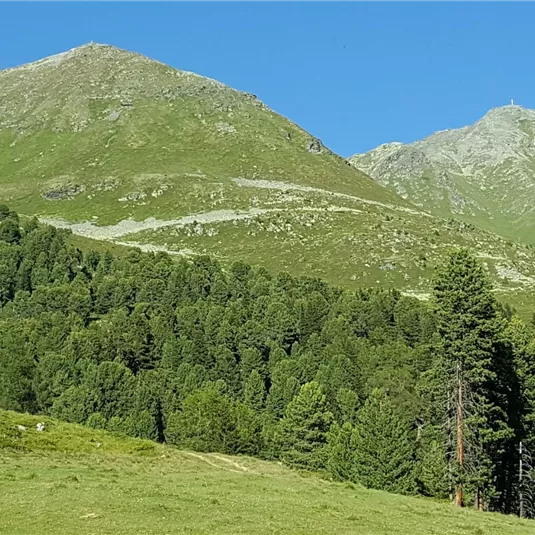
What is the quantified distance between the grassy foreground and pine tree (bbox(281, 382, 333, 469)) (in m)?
35.3

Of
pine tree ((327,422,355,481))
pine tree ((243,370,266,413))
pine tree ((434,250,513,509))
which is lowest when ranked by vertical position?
pine tree ((327,422,355,481))

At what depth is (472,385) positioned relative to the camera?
199ft

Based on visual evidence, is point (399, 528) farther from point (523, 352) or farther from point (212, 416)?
point (212, 416)

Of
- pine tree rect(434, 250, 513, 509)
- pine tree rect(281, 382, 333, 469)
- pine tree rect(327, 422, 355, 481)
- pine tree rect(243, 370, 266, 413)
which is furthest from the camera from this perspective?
pine tree rect(243, 370, 266, 413)

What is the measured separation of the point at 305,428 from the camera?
9381 cm

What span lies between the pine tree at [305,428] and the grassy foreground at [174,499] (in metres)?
35.3

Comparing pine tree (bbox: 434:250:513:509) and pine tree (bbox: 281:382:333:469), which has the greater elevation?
pine tree (bbox: 434:250:513:509)

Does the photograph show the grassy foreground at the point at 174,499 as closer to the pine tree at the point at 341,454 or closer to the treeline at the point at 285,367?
the treeline at the point at 285,367

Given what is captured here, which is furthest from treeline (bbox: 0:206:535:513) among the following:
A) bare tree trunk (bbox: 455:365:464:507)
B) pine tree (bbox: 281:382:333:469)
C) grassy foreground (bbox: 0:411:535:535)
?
grassy foreground (bbox: 0:411:535:535)

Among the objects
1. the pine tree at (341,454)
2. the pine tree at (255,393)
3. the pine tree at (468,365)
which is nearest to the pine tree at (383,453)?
the pine tree at (341,454)

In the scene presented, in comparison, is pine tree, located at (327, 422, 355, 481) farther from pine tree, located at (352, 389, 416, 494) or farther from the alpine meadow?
pine tree, located at (352, 389, 416, 494)

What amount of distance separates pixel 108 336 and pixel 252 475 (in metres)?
93.7

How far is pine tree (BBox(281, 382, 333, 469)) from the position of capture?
91375mm

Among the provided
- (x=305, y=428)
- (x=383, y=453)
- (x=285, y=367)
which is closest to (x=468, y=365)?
(x=383, y=453)
